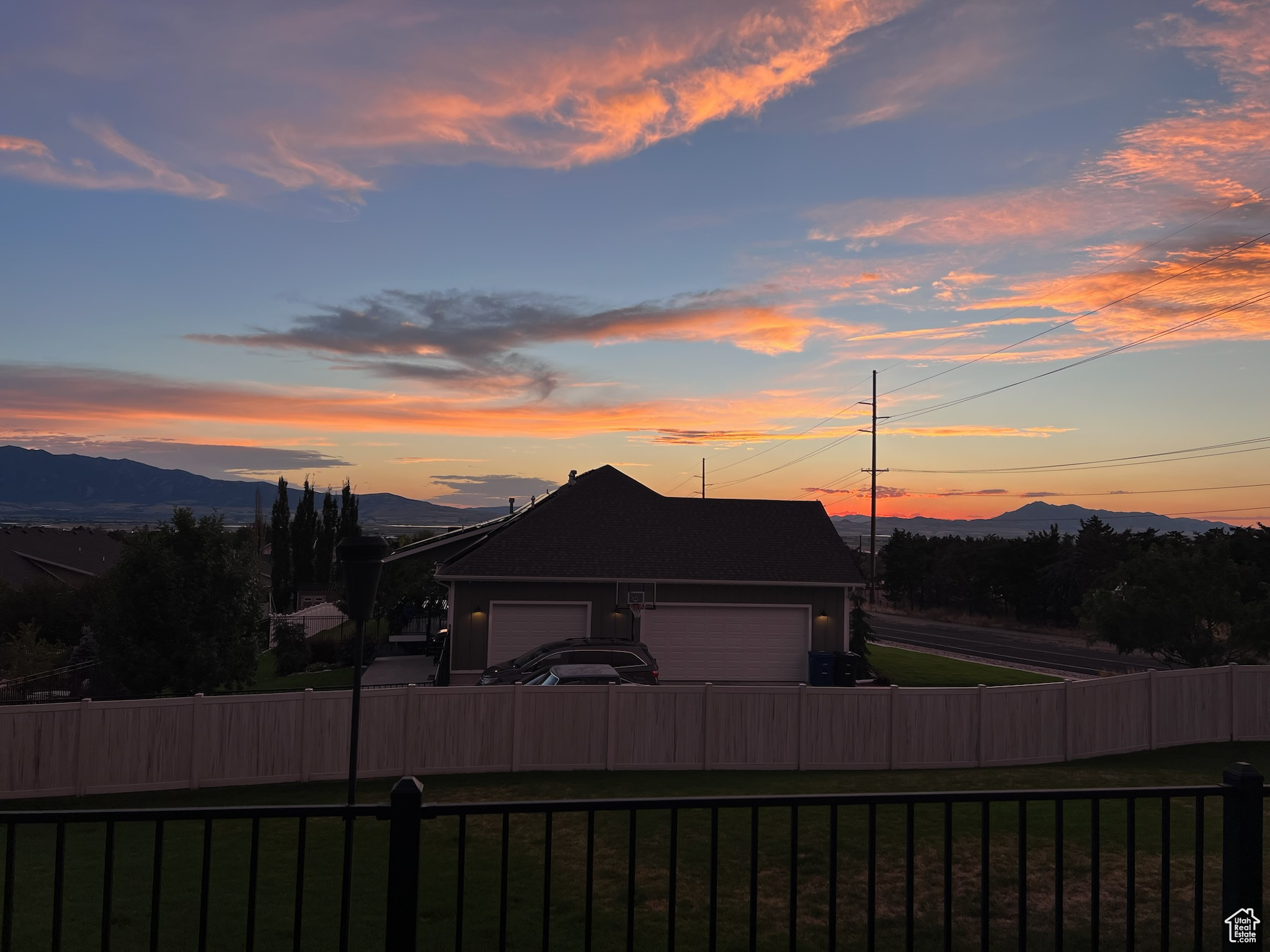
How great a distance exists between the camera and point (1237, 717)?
58.1 ft

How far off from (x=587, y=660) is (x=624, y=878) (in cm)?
1196

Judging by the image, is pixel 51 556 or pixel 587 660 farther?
pixel 51 556

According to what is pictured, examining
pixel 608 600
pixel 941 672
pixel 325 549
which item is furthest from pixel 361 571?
pixel 325 549

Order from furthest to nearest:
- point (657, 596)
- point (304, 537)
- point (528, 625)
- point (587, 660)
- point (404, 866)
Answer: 1. point (304, 537)
2. point (657, 596)
3. point (528, 625)
4. point (587, 660)
5. point (404, 866)

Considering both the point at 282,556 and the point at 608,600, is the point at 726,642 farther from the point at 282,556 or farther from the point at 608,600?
the point at 282,556

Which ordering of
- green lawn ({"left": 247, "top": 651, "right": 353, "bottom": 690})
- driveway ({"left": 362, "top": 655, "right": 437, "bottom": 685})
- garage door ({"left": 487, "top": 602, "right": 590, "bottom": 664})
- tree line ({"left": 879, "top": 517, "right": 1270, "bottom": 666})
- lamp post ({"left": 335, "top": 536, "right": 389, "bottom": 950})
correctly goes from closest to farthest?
1. lamp post ({"left": 335, "top": 536, "right": 389, "bottom": 950})
2. tree line ({"left": 879, "top": 517, "right": 1270, "bottom": 666})
3. garage door ({"left": 487, "top": 602, "right": 590, "bottom": 664})
4. driveway ({"left": 362, "top": 655, "right": 437, "bottom": 685})
5. green lawn ({"left": 247, "top": 651, "right": 353, "bottom": 690})

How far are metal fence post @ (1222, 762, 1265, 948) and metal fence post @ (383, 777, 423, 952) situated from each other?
147 inches

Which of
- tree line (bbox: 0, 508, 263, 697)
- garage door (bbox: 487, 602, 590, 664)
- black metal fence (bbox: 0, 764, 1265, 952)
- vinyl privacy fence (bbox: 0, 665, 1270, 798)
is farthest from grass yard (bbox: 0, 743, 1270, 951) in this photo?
garage door (bbox: 487, 602, 590, 664)

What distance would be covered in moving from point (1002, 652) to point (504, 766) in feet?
95.5

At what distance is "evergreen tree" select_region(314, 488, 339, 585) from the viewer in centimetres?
6322

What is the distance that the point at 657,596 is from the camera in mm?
26781

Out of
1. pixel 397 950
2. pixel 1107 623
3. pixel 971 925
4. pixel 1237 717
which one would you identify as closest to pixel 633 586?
pixel 1107 623

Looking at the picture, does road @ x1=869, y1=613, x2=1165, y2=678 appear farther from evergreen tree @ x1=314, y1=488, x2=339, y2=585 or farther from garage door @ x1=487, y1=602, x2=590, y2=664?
evergreen tree @ x1=314, y1=488, x2=339, y2=585

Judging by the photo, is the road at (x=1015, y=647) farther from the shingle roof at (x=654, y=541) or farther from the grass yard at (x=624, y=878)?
the grass yard at (x=624, y=878)
